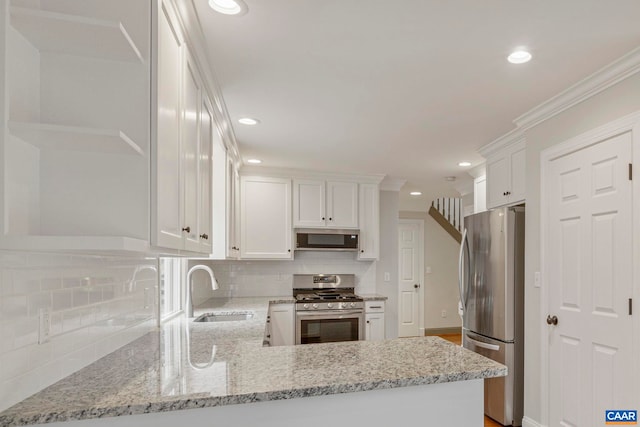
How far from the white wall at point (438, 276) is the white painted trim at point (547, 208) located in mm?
4276

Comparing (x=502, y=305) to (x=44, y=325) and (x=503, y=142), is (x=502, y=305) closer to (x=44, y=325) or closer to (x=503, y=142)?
(x=503, y=142)

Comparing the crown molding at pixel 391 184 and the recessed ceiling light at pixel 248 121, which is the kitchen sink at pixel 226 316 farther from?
the crown molding at pixel 391 184

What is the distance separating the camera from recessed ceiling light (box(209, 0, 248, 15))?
1.51 metres

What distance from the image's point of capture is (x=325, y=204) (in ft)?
14.7

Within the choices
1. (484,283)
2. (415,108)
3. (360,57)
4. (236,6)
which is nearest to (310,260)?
(484,283)

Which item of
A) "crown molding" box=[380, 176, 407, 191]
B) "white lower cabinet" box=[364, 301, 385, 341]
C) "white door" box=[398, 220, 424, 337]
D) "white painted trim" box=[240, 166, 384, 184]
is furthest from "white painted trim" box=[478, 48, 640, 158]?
"white door" box=[398, 220, 424, 337]

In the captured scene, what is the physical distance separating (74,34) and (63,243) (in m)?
0.54

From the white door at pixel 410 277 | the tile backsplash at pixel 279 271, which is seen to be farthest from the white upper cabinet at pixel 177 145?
the white door at pixel 410 277

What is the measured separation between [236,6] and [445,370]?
1.58 meters

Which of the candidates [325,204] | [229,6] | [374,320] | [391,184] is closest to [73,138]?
[229,6]

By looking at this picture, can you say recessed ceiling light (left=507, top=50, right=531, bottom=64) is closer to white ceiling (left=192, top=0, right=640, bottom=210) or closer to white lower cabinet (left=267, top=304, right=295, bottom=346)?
white ceiling (left=192, top=0, right=640, bottom=210)

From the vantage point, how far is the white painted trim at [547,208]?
6.25 feet

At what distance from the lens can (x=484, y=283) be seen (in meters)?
3.18

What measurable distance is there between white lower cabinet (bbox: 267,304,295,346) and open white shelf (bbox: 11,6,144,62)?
330 centimetres
